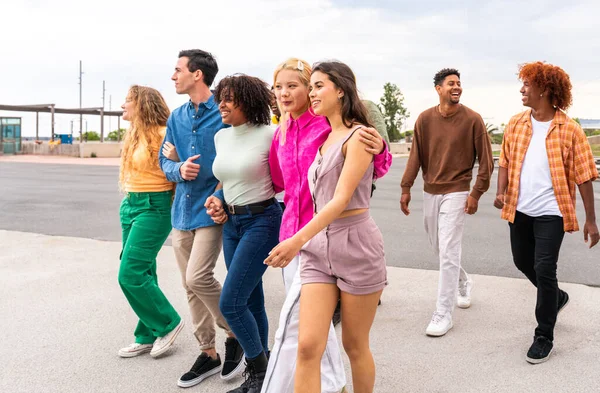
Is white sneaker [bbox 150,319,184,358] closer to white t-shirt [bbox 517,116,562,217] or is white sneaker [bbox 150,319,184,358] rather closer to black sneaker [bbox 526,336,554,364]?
black sneaker [bbox 526,336,554,364]

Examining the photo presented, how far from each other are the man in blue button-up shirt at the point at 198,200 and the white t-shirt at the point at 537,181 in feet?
7.09

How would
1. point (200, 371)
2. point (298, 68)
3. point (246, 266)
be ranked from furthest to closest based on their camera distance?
point (200, 371) < point (246, 266) < point (298, 68)

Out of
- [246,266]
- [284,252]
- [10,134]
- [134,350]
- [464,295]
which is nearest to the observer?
[284,252]

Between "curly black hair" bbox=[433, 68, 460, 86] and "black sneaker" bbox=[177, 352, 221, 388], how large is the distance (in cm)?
273

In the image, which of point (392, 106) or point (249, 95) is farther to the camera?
point (392, 106)

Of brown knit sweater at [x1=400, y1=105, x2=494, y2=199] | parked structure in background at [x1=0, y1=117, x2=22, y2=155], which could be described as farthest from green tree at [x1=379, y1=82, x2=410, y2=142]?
brown knit sweater at [x1=400, y1=105, x2=494, y2=199]

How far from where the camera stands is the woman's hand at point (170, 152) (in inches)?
160

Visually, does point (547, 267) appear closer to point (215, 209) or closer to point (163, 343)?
point (215, 209)

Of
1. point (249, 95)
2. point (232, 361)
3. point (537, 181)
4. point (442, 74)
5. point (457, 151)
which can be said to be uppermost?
point (442, 74)

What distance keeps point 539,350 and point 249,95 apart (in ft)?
8.29

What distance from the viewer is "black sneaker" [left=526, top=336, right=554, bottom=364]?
13.4 feet

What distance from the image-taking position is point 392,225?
10141mm

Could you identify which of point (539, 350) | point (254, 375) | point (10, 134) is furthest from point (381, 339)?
point (10, 134)

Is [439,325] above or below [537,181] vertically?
below
